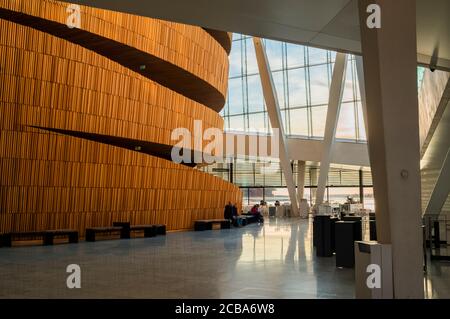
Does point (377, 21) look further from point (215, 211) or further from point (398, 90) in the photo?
point (215, 211)

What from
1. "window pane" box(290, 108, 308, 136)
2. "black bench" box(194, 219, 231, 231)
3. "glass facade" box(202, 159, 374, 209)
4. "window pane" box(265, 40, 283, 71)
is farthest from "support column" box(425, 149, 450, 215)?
"glass facade" box(202, 159, 374, 209)

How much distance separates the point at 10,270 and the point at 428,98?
39.0 feet

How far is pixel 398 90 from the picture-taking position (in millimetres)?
5672

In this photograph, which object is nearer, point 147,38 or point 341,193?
point 147,38

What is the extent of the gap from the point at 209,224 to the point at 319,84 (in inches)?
871

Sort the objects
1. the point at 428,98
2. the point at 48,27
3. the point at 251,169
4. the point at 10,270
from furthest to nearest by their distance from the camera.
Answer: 1. the point at 251,169
2. the point at 48,27
3. the point at 428,98
4. the point at 10,270

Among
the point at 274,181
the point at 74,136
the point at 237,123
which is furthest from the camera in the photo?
the point at 274,181

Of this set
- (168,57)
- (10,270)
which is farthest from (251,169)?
(10,270)

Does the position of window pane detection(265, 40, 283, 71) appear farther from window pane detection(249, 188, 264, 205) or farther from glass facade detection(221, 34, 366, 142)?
window pane detection(249, 188, 264, 205)

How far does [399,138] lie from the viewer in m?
5.66

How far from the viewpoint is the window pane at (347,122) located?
38.2m

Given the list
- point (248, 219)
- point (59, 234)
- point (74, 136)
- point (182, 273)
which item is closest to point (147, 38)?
point (74, 136)

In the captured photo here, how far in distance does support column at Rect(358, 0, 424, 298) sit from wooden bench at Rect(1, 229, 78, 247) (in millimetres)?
10857

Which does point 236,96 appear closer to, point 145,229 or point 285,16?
point 145,229
